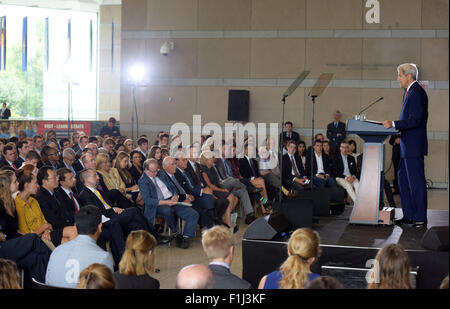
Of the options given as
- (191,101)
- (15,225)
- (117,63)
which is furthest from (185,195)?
(117,63)

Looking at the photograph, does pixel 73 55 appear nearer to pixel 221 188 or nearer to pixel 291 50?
pixel 291 50

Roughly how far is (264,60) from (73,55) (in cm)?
1049

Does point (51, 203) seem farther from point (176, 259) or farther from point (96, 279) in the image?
point (96, 279)

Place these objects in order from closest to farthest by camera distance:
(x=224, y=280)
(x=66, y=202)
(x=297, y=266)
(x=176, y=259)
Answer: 1. (x=297, y=266)
2. (x=224, y=280)
3. (x=66, y=202)
4. (x=176, y=259)

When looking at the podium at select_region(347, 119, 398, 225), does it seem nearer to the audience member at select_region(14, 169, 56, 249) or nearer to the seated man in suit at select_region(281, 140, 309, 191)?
the audience member at select_region(14, 169, 56, 249)

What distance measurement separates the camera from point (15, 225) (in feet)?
15.8

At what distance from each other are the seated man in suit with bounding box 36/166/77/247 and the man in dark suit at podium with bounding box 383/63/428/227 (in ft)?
9.78

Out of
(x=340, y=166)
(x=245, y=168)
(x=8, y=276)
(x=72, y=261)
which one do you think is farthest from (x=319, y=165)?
(x=8, y=276)

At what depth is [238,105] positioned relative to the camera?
13.7 meters

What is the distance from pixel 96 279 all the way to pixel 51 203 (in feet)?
9.50

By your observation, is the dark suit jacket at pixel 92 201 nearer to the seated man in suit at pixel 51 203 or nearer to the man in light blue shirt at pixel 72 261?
the seated man in suit at pixel 51 203

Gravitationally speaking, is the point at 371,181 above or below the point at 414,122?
below

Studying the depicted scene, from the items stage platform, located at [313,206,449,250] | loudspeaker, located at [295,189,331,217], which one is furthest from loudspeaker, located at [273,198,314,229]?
loudspeaker, located at [295,189,331,217]

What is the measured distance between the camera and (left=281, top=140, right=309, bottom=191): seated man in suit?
924cm
